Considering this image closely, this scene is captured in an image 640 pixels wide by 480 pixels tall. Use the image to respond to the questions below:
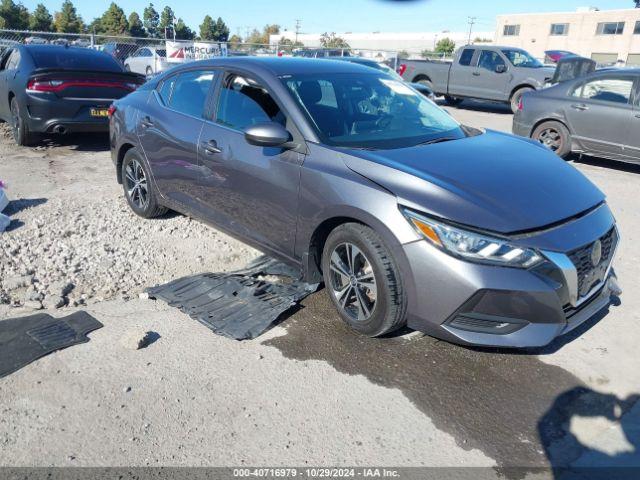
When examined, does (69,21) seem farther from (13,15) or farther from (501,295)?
(501,295)

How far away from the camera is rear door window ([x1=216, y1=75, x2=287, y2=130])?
4000 millimetres

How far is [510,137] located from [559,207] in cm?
133

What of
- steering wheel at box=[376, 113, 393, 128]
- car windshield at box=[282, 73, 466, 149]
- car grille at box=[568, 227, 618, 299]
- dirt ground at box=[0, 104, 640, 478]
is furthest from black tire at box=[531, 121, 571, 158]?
car grille at box=[568, 227, 618, 299]

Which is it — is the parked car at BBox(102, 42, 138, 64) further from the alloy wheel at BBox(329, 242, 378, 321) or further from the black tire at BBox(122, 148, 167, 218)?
the alloy wheel at BBox(329, 242, 378, 321)

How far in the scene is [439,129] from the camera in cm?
427

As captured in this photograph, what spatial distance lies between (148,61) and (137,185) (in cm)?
1967

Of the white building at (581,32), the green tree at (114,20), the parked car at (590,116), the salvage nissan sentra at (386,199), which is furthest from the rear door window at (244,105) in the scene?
the green tree at (114,20)

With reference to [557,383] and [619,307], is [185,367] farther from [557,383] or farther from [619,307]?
[619,307]

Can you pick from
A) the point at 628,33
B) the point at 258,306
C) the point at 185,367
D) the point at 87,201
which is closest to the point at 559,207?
the point at 258,306

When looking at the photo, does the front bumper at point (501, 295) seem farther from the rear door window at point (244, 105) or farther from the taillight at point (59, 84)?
the taillight at point (59, 84)

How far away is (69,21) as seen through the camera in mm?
78312

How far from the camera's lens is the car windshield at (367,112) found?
3814 millimetres

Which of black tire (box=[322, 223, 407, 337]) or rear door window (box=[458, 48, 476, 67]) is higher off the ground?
rear door window (box=[458, 48, 476, 67])

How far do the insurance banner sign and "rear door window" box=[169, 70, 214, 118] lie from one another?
52.4 feet
